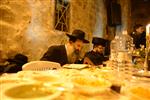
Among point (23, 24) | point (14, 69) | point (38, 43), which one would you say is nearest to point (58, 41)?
point (38, 43)

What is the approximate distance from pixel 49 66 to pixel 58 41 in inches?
90.1

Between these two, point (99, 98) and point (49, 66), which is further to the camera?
point (49, 66)

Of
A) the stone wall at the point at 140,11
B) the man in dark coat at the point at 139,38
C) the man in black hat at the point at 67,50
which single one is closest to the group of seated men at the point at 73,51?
the man in black hat at the point at 67,50

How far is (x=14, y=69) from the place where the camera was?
117 inches

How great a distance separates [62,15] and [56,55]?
1.93 metres

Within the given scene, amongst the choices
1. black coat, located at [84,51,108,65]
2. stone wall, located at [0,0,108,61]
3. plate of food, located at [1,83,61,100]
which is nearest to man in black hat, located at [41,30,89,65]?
black coat, located at [84,51,108,65]

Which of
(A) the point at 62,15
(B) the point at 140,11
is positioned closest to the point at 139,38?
(A) the point at 62,15

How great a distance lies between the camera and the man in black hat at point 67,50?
271 cm

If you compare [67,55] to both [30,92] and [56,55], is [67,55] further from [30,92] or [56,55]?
[30,92]

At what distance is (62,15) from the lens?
14.6 ft

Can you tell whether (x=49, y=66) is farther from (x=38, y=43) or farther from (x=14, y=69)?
(x=38, y=43)

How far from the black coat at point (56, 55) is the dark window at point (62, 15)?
5.16 ft

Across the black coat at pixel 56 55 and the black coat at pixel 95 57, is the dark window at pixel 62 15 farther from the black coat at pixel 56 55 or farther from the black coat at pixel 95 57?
the black coat at pixel 56 55

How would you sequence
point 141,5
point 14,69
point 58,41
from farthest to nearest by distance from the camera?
point 141,5, point 58,41, point 14,69
